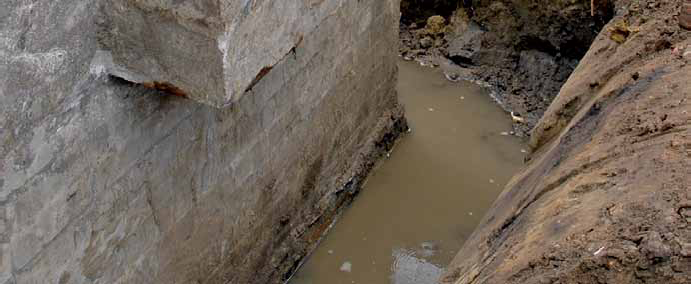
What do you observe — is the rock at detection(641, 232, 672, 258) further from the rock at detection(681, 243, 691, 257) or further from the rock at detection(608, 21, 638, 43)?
the rock at detection(608, 21, 638, 43)

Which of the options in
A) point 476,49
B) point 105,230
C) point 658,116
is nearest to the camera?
point 658,116

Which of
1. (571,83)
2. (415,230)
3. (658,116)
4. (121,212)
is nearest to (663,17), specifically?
(571,83)

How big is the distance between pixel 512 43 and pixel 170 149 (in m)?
4.09

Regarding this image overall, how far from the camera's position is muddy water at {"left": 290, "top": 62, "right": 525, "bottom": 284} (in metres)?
5.07

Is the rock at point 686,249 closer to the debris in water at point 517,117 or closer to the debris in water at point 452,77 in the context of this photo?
the debris in water at point 517,117

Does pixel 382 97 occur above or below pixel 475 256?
below

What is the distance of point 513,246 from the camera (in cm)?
296

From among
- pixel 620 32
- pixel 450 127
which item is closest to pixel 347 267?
pixel 450 127

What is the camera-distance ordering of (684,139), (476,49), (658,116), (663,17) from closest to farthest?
(684,139) → (658,116) → (663,17) → (476,49)

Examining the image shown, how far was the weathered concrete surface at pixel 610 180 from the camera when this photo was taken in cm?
247

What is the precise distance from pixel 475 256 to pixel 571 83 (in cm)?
114

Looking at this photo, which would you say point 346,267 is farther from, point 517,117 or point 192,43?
point 192,43

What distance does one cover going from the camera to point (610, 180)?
9.43 feet

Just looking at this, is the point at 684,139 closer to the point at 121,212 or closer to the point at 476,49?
the point at 121,212
